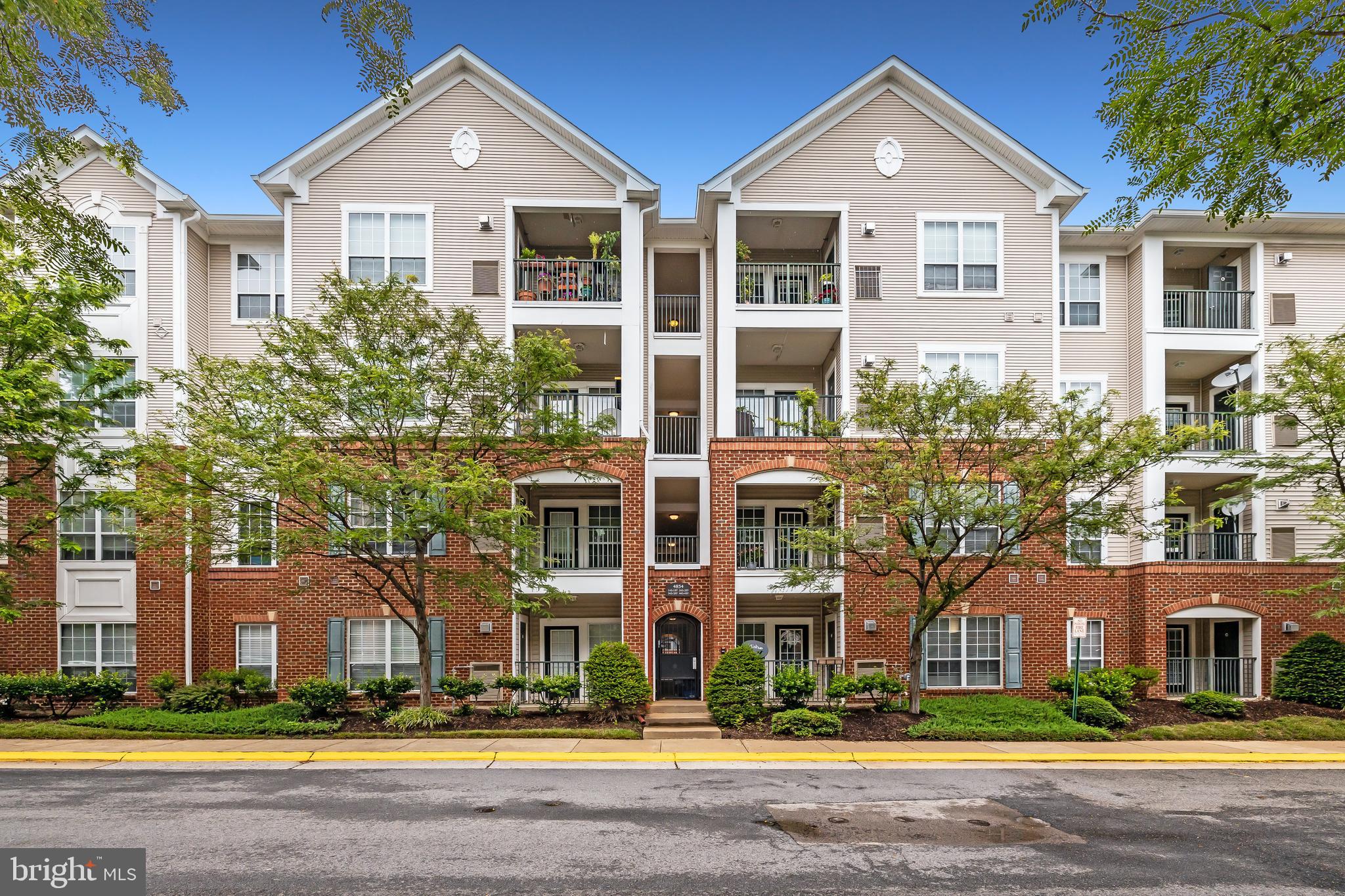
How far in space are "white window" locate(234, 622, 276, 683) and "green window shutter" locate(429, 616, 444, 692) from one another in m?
5.09

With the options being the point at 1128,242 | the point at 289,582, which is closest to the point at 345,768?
the point at 289,582

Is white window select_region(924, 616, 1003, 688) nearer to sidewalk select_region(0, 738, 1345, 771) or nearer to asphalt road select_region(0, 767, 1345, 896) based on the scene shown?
sidewalk select_region(0, 738, 1345, 771)

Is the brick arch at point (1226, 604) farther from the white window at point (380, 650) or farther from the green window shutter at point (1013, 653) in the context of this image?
the white window at point (380, 650)

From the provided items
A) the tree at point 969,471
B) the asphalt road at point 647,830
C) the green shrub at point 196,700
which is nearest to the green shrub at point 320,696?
the green shrub at point 196,700

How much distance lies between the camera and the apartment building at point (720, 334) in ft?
66.5

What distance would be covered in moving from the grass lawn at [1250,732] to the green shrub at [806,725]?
5934mm

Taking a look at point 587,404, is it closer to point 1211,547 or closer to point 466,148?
point 466,148

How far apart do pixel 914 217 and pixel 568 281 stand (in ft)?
29.8

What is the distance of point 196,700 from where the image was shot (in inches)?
730

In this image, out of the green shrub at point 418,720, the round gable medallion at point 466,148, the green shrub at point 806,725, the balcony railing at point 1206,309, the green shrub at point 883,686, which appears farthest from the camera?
the balcony railing at point 1206,309

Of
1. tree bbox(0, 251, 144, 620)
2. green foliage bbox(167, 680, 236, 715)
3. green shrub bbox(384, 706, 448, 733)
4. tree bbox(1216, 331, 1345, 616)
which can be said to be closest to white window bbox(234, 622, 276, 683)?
green foliage bbox(167, 680, 236, 715)

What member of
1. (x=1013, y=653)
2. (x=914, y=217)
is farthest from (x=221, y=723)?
(x=914, y=217)

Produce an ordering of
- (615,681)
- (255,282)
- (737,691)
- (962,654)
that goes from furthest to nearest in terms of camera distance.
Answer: (255,282), (962,654), (615,681), (737,691)

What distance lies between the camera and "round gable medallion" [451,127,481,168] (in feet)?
68.4
